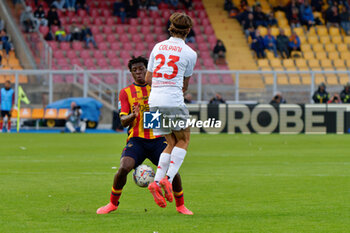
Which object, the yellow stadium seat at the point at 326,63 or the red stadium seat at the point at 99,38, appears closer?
the yellow stadium seat at the point at 326,63

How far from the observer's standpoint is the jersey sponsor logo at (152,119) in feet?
23.4

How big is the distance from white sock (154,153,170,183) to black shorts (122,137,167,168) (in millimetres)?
355

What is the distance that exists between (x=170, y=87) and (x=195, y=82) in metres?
22.3

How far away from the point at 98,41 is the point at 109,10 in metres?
3.15

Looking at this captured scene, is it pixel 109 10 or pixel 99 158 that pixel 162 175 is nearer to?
pixel 99 158

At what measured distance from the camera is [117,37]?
36.0m

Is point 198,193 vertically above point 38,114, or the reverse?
point 38,114

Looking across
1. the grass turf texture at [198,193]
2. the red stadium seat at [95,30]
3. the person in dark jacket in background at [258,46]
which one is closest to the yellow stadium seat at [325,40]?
the person in dark jacket in background at [258,46]

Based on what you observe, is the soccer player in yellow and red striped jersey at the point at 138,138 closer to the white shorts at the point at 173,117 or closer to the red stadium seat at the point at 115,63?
the white shorts at the point at 173,117

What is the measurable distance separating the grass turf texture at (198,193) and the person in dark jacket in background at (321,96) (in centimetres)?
948

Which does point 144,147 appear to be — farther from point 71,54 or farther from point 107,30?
point 107,30

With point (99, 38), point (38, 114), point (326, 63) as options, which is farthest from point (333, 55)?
point (38, 114)

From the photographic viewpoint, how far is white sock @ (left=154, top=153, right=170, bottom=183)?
23.4ft

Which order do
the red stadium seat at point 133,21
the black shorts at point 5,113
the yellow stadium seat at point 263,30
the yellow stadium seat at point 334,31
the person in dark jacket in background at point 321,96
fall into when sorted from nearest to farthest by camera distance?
the person in dark jacket in background at point 321,96 → the black shorts at point 5,113 → the red stadium seat at point 133,21 → the yellow stadium seat at point 263,30 → the yellow stadium seat at point 334,31
